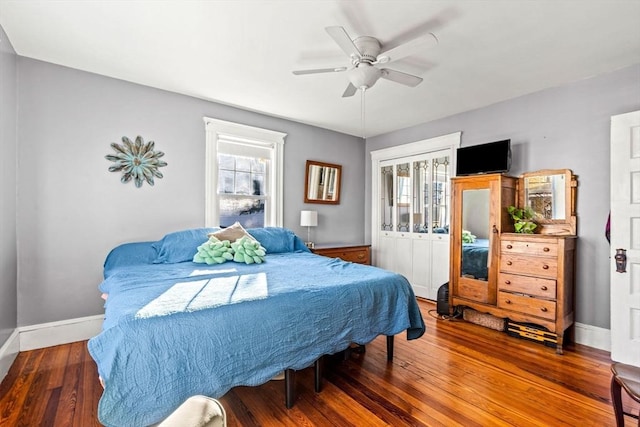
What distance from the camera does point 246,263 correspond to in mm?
2922

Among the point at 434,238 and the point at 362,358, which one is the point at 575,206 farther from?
the point at 362,358

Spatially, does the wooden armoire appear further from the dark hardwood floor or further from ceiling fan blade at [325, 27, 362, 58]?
ceiling fan blade at [325, 27, 362, 58]

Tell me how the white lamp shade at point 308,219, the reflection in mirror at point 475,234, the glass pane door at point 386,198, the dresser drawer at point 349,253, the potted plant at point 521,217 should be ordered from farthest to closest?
the glass pane door at point 386,198, the white lamp shade at point 308,219, the dresser drawer at point 349,253, the reflection in mirror at point 475,234, the potted plant at point 521,217

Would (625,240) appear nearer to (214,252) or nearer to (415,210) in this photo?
(415,210)

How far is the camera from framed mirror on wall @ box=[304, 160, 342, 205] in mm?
4715

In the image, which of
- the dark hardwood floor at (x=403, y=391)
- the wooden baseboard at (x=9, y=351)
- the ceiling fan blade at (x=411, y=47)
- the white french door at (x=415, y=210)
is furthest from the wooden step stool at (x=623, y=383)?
the wooden baseboard at (x=9, y=351)

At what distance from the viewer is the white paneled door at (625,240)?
100 inches

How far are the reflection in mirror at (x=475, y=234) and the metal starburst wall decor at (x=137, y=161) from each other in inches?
140

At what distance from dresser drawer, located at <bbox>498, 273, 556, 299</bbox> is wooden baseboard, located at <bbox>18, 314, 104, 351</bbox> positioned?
4180 mm

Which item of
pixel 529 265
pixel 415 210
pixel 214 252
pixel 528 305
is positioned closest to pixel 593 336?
pixel 528 305

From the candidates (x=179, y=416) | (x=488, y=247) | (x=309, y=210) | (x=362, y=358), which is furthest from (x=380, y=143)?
(x=179, y=416)

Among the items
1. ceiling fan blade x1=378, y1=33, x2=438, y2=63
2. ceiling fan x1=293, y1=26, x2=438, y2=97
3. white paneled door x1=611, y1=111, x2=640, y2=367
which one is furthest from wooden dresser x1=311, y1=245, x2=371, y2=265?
white paneled door x1=611, y1=111, x2=640, y2=367

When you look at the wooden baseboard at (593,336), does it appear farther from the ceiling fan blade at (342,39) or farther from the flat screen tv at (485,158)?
the ceiling fan blade at (342,39)

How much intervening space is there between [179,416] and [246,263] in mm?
2308
